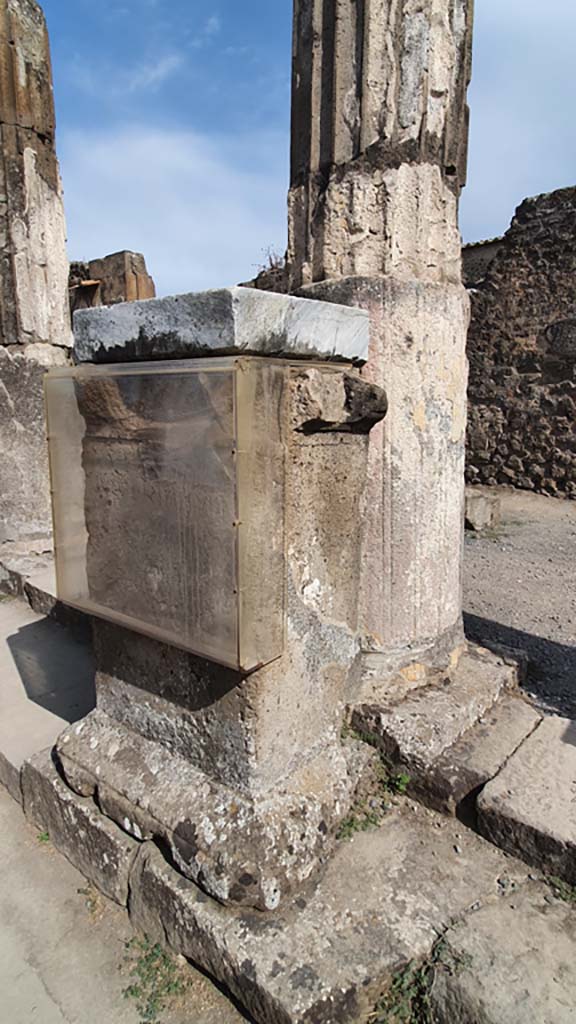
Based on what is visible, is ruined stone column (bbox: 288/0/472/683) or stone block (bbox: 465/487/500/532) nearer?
ruined stone column (bbox: 288/0/472/683)

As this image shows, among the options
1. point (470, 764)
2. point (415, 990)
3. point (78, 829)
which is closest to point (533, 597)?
point (470, 764)

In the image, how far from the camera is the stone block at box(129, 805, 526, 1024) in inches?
48.9

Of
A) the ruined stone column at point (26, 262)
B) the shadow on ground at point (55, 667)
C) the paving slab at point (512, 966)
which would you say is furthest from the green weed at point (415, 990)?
the ruined stone column at point (26, 262)

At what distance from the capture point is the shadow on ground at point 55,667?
259 cm

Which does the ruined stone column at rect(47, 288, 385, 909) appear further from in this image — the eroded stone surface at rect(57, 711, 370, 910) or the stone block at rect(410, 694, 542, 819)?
the stone block at rect(410, 694, 542, 819)

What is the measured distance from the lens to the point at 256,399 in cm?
142

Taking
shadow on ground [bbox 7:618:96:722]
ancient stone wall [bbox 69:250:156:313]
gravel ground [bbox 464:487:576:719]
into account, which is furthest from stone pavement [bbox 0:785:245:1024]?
ancient stone wall [bbox 69:250:156:313]

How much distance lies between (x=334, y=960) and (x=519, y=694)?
130 centimetres

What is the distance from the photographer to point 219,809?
1.56 m

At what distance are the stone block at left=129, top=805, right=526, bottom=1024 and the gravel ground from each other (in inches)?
37.4

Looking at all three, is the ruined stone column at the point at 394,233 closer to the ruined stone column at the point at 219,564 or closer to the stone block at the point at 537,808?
the ruined stone column at the point at 219,564

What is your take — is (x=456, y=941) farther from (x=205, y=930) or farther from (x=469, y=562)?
(x=469, y=562)

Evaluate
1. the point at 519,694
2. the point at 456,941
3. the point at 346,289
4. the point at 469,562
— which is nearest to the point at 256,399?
the point at 346,289

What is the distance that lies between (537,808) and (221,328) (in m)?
1.48
